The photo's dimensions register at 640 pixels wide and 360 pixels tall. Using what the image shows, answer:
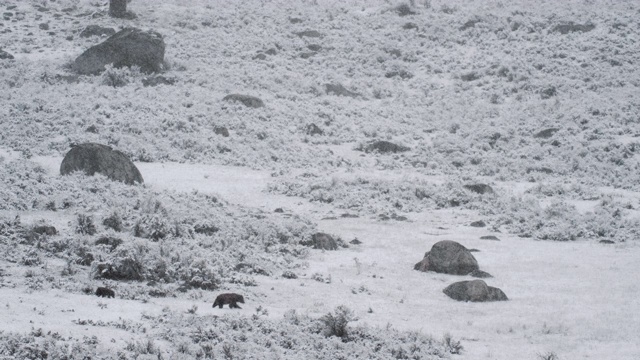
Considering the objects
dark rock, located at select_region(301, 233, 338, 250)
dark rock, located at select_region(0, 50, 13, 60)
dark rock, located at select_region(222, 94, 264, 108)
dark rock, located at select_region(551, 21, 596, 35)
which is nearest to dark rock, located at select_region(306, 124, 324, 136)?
dark rock, located at select_region(222, 94, 264, 108)

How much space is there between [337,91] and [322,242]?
23232mm

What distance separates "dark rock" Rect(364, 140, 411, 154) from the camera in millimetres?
31031

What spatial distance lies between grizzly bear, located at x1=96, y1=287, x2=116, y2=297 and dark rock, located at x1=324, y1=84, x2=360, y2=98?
95.8 ft

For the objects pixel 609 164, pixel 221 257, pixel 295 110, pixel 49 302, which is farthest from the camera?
pixel 295 110

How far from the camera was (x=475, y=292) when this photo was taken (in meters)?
13.1

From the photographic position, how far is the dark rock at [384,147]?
3103cm

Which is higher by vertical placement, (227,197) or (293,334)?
(293,334)

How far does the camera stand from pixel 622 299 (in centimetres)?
1298

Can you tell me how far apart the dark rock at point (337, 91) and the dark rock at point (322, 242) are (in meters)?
22.7

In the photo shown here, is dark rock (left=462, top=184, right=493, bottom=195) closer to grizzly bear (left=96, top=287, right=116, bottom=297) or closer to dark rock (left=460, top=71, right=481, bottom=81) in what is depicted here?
grizzly bear (left=96, top=287, right=116, bottom=297)

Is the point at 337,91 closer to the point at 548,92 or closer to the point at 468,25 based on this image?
the point at 548,92

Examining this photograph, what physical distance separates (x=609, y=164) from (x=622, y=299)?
1697 cm

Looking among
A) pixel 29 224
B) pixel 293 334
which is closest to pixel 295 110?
pixel 29 224

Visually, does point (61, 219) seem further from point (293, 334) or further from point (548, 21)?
point (548, 21)
